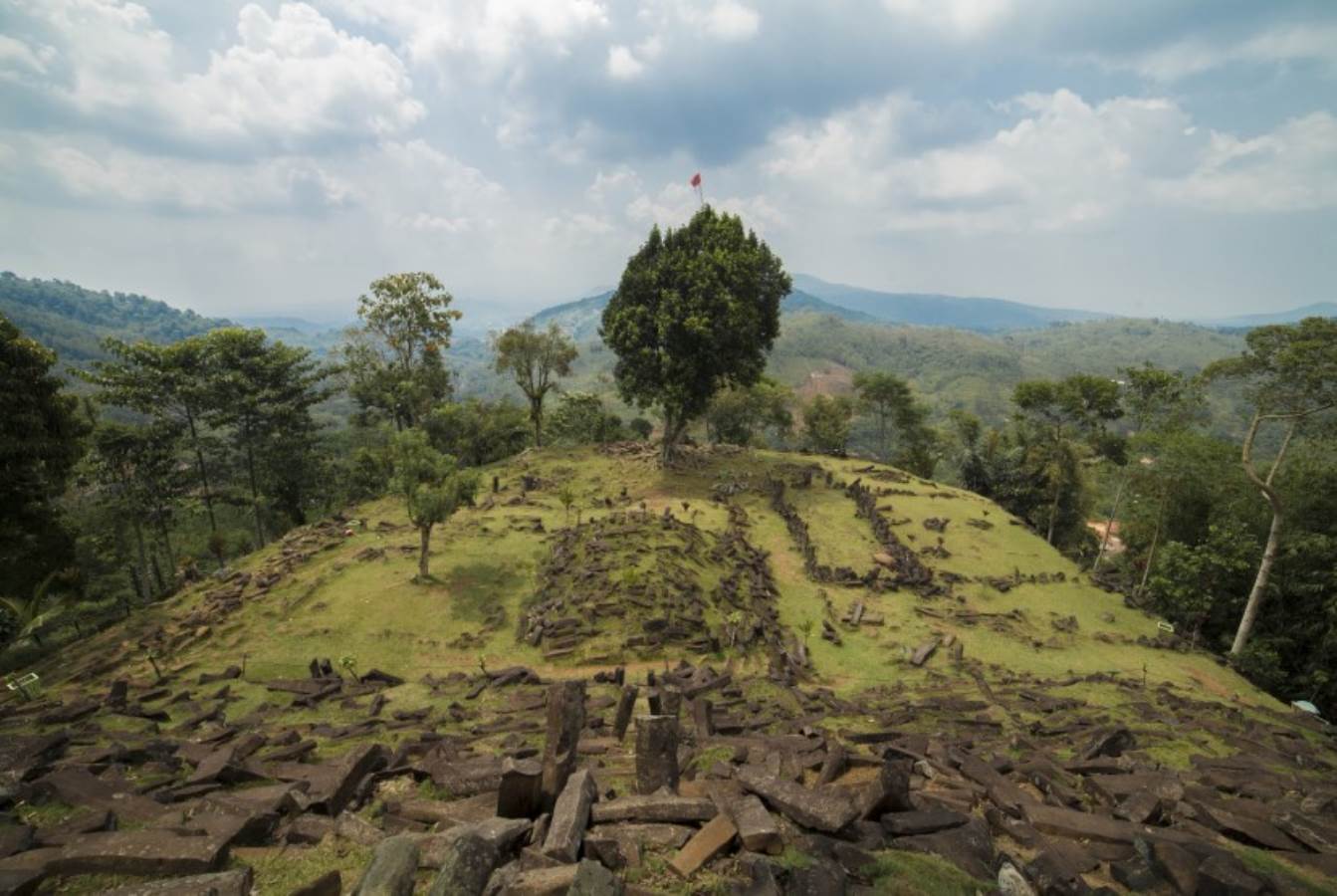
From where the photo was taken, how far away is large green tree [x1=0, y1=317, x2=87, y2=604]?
16.0m

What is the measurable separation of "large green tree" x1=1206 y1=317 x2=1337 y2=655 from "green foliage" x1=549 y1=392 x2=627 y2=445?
4105cm

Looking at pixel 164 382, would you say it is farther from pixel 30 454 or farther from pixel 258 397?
pixel 30 454

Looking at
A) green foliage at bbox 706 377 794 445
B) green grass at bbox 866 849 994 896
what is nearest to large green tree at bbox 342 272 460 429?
green foliage at bbox 706 377 794 445

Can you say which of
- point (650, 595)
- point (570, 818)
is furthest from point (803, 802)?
point (650, 595)

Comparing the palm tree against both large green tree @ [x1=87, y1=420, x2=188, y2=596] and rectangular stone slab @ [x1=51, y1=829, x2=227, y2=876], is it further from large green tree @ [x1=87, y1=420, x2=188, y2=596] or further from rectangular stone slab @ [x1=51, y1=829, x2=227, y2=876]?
rectangular stone slab @ [x1=51, y1=829, x2=227, y2=876]

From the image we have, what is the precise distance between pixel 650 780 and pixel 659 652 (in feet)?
33.7

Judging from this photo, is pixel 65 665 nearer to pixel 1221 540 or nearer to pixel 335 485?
pixel 335 485

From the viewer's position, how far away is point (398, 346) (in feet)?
135

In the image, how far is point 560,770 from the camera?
23.1ft

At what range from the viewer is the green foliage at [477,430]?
4319cm

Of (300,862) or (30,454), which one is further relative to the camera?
(30,454)

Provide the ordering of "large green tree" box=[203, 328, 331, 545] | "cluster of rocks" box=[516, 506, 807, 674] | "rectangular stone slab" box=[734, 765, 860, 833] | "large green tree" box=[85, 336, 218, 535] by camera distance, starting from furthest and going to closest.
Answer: "large green tree" box=[203, 328, 331, 545]
"large green tree" box=[85, 336, 218, 535]
"cluster of rocks" box=[516, 506, 807, 674]
"rectangular stone slab" box=[734, 765, 860, 833]

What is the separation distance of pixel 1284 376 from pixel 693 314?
23514 mm

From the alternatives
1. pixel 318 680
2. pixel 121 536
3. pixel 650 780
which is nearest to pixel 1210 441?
pixel 650 780
